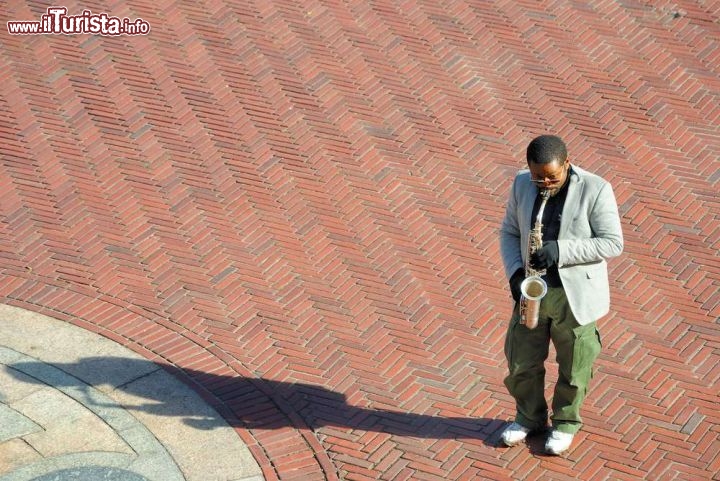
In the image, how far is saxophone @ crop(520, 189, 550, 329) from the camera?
6586 mm

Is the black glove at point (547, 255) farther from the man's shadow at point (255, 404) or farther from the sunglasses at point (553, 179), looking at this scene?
the man's shadow at point (255, 404)

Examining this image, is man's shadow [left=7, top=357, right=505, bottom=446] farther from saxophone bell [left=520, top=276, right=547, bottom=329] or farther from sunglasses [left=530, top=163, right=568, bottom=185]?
sunglasses [left=530, top=163, right=568, bottom=185]

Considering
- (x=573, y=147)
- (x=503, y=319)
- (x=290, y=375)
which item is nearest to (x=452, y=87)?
(x=573, y=147)

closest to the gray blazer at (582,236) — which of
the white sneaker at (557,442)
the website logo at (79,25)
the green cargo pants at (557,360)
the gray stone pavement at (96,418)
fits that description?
the green cargo pants at (557,360)

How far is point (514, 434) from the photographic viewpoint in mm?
7383

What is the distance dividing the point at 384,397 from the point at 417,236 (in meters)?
1.87

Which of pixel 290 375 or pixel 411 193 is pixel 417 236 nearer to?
pixel 411 193

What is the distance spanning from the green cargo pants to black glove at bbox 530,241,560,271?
0.23 m

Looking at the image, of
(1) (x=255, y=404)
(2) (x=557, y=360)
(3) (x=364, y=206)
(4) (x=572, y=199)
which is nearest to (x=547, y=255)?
(4) (x=572, y=199)

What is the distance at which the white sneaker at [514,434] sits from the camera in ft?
24.2

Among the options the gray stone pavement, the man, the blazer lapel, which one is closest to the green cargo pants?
the man

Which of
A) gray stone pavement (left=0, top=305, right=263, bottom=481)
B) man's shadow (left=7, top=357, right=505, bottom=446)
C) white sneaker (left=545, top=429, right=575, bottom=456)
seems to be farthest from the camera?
man's shadow (left=7, top=357, right=505, bottom=446)

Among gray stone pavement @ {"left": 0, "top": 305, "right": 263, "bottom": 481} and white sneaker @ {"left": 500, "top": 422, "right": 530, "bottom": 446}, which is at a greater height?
white sneaker @ {"left": 500, "top": 422, "right": 530, "bottom": 446}

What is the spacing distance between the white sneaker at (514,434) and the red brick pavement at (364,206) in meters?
0.09
